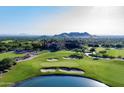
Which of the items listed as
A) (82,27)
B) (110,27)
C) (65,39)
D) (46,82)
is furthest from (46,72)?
(110,27)

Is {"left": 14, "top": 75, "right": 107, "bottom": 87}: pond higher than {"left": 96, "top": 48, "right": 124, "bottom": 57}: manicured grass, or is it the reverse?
{"left": 96, "top": 48, "right": 124, "bottom": 57}: manicured grass

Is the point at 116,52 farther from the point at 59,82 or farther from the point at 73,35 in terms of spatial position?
the point at 59,82

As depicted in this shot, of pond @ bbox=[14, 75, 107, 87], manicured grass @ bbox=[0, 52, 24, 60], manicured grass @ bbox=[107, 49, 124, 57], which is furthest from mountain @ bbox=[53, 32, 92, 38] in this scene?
manicured grass @ bbox=[0, 52, 24, 60]

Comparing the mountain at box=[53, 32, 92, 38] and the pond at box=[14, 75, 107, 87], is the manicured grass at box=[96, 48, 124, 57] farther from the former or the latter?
the pond at box=[14, 75, 107, 87]

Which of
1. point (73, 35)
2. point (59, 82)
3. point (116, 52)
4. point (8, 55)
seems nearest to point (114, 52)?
point (116, 52)

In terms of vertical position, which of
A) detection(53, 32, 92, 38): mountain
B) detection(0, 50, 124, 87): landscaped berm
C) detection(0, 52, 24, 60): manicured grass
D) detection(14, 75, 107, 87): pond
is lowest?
detection(14, 75, 107, 87): pond

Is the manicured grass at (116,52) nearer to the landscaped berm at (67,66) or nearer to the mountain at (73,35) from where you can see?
the landscaped berm at (67,66)

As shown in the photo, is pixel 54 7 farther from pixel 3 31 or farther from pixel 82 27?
pixel 3 31
